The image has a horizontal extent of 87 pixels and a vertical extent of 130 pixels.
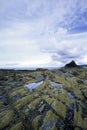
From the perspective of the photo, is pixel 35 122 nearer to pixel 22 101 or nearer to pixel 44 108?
pixel 44 108

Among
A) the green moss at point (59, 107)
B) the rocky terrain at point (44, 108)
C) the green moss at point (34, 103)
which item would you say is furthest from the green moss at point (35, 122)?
the green moss at point (59, 107)

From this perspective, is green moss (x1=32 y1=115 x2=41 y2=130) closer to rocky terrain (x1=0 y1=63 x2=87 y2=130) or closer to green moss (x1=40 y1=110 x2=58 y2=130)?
rocky terrain (x1=0 y1=63 x2=87 y2=130)

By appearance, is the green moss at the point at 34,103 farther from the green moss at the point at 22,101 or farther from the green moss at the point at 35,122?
the green moss at the point at 35,122

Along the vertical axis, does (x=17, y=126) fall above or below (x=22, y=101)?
below

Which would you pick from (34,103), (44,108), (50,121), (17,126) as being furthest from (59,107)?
(17,126)

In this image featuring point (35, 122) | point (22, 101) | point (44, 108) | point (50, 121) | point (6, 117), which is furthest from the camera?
point (22, 101)

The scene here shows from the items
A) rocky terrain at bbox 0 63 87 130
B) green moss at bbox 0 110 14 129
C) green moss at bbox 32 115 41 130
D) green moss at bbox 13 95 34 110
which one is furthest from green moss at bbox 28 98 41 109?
green moss at bbox 0 110 14 129

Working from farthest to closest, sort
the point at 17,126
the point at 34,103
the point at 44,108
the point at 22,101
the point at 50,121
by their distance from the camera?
1. the point at 22,101
2. the point at 34,103
3. the point at 44,108
4. the point at 50,121
5. the point at 17,126

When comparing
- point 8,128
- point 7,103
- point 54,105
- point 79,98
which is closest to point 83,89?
point 79,98

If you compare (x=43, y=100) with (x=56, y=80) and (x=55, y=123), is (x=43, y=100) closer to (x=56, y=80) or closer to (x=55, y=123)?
(x=55, y=123)

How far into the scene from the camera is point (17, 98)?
20781 mm

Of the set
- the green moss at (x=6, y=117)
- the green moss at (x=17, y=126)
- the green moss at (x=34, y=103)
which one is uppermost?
the green moss at (x=34, y=103)

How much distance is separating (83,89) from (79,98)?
12.1 ft

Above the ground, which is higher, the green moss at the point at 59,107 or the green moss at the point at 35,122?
the green moss at the point at 59,107
